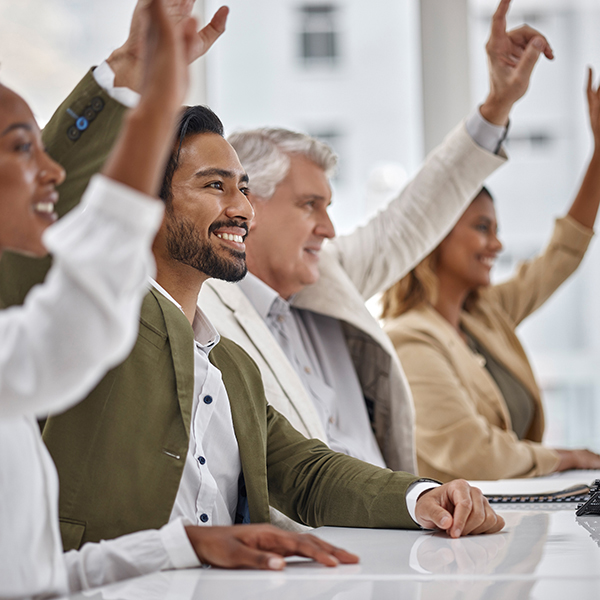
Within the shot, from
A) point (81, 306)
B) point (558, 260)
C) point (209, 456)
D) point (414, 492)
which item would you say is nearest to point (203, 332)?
point (209, 456)

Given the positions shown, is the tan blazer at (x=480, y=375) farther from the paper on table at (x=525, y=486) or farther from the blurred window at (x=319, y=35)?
the blurred window at (x=319, y=35)

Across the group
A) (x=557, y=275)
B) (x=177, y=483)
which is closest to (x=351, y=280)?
(x=557, y=275)

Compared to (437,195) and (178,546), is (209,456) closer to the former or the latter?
(178,546)

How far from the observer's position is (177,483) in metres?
1.08

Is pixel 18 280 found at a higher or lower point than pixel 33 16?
lower

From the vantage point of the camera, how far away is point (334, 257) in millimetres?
2404

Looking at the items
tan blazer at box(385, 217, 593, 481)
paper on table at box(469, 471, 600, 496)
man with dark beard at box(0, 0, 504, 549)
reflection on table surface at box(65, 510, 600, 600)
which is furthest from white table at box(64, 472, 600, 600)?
tan blazer at box(385, 217, 593, 481)

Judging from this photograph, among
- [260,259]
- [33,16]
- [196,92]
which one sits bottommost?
[260,259]

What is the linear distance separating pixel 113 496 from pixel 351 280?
147 centimetres

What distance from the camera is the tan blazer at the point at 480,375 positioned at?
2271 millimetres

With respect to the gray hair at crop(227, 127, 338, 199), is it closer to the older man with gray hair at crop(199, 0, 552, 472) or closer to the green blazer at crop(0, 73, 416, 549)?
the older man with gray hair at crop(199, 0, 552, 472)

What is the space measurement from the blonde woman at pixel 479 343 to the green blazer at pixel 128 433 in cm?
104

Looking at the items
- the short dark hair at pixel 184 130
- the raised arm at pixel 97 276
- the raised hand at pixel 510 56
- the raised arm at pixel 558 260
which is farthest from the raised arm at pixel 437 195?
the raised arm at pixel 97 276

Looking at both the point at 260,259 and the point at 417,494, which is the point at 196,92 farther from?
the point at 417,494
